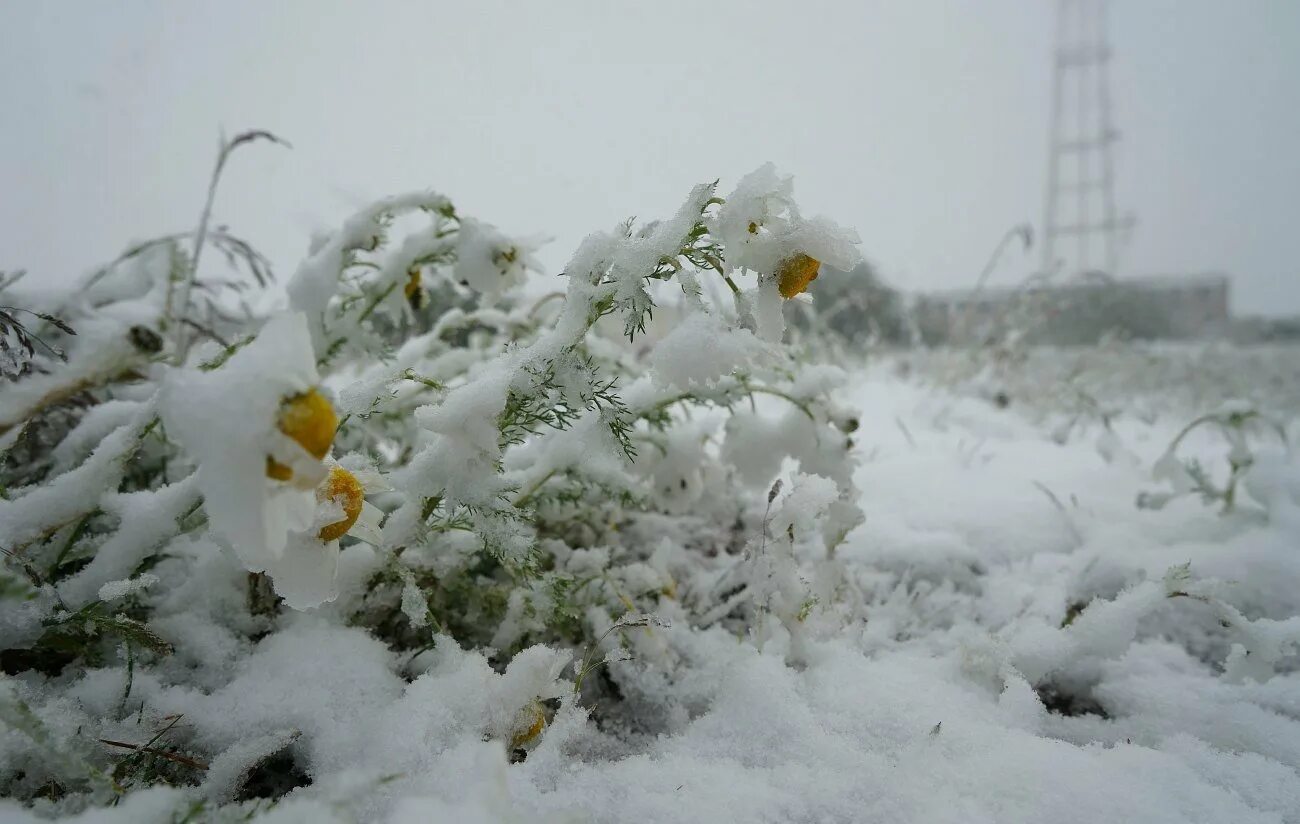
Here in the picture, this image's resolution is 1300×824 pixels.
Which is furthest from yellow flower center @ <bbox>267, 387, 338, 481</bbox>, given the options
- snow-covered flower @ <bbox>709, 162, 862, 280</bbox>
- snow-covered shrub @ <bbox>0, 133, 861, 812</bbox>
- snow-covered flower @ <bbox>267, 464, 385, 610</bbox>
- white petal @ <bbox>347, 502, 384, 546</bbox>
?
snow-covered flower @ <bbox>709, 162, 862, 280</bbox>

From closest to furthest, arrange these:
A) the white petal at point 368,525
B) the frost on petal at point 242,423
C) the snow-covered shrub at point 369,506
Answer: the frost on petal at point 242,423, the snow-covered shrub at point 369,506, the white petal at point 368,525

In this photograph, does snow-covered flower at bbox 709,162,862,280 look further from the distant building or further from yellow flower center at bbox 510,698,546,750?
the distant building

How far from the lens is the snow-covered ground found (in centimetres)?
66

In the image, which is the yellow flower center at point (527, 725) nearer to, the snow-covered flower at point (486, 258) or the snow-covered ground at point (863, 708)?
the snow-covered ground at point (863, 708)

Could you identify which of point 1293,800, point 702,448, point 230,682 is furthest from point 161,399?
point 1293,800

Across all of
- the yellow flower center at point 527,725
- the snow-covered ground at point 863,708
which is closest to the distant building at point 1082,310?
the snow-covered ground at point 863,708

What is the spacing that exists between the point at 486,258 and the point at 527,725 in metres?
0.63

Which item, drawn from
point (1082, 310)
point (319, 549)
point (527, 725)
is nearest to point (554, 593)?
point (527, 725)

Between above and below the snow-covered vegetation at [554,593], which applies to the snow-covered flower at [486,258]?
above

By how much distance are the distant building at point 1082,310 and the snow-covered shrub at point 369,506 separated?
2488 mm

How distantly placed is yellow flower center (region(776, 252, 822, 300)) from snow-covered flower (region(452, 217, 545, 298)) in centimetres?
50

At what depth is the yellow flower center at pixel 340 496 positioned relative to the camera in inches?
23.8

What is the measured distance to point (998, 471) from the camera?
180 cm

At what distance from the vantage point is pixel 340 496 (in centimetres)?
61
